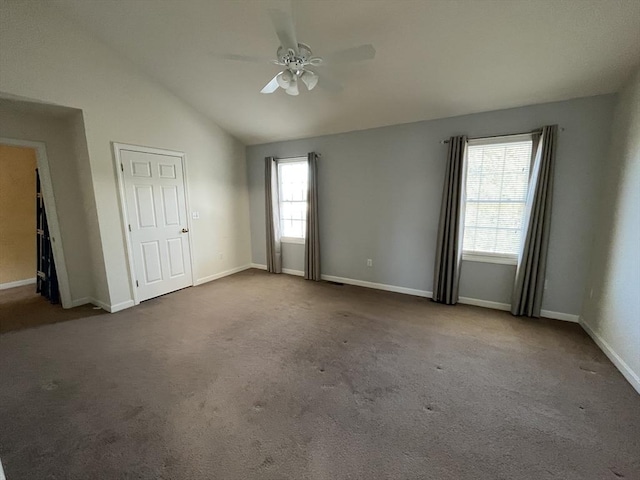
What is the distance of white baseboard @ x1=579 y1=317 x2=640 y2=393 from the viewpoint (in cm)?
213

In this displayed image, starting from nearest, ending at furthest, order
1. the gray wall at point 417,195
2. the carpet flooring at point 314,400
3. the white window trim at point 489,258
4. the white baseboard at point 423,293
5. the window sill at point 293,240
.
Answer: the carpet flooring at point 314,400
the gray wall at point 417,195
the white baseboard at point 423,293
the white window trim at point 489,258
the window sill at point 293,240

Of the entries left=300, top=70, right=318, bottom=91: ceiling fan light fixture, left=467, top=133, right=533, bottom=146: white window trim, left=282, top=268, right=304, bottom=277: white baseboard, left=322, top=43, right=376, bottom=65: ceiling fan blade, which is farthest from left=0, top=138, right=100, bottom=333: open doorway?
left=467, top=133, right=533, bottom=146: white window trim

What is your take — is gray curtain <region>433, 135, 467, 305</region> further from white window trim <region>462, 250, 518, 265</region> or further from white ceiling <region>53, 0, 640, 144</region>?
white ceiling <region>53, 0, 640, 144</region>

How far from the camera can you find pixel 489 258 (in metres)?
3.53

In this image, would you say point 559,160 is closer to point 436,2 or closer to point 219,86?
point 436,2

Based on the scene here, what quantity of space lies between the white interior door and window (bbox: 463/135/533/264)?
13.8 feet

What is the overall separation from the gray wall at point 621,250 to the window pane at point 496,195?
71cm

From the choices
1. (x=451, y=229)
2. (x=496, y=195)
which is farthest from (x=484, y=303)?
(x=496, y=195)

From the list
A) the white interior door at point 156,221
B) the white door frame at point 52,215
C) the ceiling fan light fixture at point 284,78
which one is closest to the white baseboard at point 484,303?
the ceiling fan light fixture at point 284,78

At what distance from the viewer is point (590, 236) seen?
300 centimetres

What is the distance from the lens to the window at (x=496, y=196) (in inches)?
128

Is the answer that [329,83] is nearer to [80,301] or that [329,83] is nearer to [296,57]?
[296,57]

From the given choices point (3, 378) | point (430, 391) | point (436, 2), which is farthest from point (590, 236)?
point (3, 378)

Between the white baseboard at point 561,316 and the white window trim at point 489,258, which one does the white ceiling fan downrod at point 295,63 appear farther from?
the white baseboard at point 561,316
